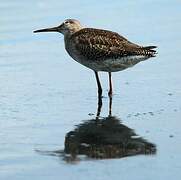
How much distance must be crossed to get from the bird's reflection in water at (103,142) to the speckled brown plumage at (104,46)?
1698 millimetres

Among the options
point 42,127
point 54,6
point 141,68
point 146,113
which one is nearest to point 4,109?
point 42,127

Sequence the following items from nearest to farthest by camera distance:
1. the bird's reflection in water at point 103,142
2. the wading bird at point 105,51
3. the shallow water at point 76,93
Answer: the shallow water at point 76,93, the bird's reflection in water at point 103,142, the wading bird at point 105,51

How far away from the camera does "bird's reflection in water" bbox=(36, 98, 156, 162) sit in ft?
23.6

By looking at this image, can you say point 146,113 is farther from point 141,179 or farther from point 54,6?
point 54,6

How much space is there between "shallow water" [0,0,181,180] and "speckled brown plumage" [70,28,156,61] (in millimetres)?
374

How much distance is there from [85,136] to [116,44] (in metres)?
2.56

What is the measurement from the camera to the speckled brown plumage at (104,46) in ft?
33.1

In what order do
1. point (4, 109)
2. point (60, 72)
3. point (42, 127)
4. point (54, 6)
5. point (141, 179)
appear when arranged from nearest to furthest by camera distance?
point (141, 179) < point (42, 127) < point (4, 109) < point (60, 72) < point (54, 6)

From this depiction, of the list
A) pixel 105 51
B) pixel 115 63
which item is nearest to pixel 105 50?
pixel 105 51

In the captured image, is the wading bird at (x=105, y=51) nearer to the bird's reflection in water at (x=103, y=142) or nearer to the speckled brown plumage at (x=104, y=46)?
the speckled brown plumage at (x=104, y=46)

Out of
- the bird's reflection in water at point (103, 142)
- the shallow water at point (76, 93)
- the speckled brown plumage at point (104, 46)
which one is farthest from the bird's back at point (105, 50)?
the bird's reflection in water at point (103, 142)

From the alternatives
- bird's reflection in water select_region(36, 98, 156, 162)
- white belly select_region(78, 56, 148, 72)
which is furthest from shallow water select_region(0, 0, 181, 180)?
white belly select_region(78, 56, 148, 72)

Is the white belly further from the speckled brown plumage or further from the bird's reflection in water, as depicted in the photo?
the bird's reflection in water

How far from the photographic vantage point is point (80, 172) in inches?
261
